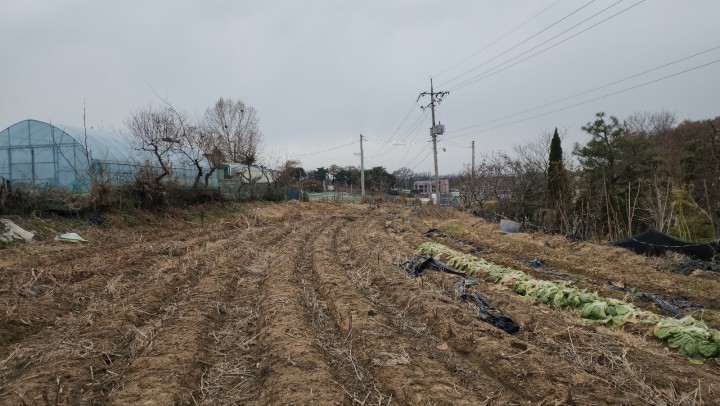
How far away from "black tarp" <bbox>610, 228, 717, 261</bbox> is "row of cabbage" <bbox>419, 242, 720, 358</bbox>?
597 cm

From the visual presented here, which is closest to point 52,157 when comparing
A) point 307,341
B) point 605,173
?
point 307,341

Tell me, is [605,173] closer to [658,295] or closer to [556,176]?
[556,176]

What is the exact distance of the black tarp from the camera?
10.9 m

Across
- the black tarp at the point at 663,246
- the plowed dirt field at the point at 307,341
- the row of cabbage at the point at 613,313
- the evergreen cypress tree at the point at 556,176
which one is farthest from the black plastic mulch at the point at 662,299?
the evergreen cypress tree at the point at 556,176

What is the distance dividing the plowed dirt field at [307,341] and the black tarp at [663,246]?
223 centimetres

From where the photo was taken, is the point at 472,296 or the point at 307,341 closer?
the point at 307,341

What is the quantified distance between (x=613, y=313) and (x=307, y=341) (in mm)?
4394

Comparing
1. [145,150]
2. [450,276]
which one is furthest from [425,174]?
[450,276]

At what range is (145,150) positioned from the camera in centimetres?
2050

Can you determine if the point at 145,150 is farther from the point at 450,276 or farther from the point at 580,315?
the point at 580,315

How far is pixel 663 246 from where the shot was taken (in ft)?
39.4

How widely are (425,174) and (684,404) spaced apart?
311ft

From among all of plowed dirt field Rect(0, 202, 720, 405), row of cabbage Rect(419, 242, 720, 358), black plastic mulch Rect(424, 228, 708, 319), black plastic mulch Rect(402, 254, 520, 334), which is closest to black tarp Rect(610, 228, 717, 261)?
black plastic mulch Rect(424, 228, 708, 319)

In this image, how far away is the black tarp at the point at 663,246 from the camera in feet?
35.9
